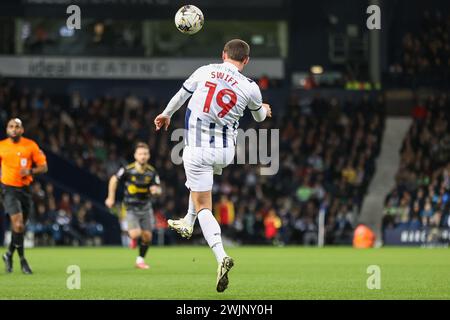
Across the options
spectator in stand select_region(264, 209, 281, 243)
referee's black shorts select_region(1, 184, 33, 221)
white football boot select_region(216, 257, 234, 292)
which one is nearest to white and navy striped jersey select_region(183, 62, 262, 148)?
white football boot select_region(216, 257, 234, 292)

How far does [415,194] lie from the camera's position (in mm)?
34250

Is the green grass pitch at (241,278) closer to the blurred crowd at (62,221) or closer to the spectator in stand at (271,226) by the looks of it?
the blurred crowd at (62,221)

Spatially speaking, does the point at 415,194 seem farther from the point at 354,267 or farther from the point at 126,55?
the point at 354,267

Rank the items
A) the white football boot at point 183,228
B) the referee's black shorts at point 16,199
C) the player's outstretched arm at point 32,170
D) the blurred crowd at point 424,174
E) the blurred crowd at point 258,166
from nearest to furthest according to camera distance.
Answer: the white football boot at point 183,228, the player's outstretched arm at point 32,170, the referee's black shorts at point 16,199, the blurred crowd at point 424,174, the blurred crowd at point 258,166

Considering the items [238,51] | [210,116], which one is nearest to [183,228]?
[210,116]

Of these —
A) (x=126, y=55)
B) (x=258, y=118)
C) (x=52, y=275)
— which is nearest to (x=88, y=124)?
(x=126, y=55)

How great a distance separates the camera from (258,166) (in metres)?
36.1

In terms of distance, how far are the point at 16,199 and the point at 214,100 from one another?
5.54m

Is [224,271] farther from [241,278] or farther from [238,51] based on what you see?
[241,278]

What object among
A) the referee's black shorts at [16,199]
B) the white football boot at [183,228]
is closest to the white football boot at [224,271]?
the white football boot at [183,228]

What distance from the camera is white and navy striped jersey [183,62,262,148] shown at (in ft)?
38.2

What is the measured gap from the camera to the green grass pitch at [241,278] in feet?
39.2

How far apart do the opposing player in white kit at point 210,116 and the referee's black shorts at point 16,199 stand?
5.05 m

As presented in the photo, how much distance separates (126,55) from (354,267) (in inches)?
926
